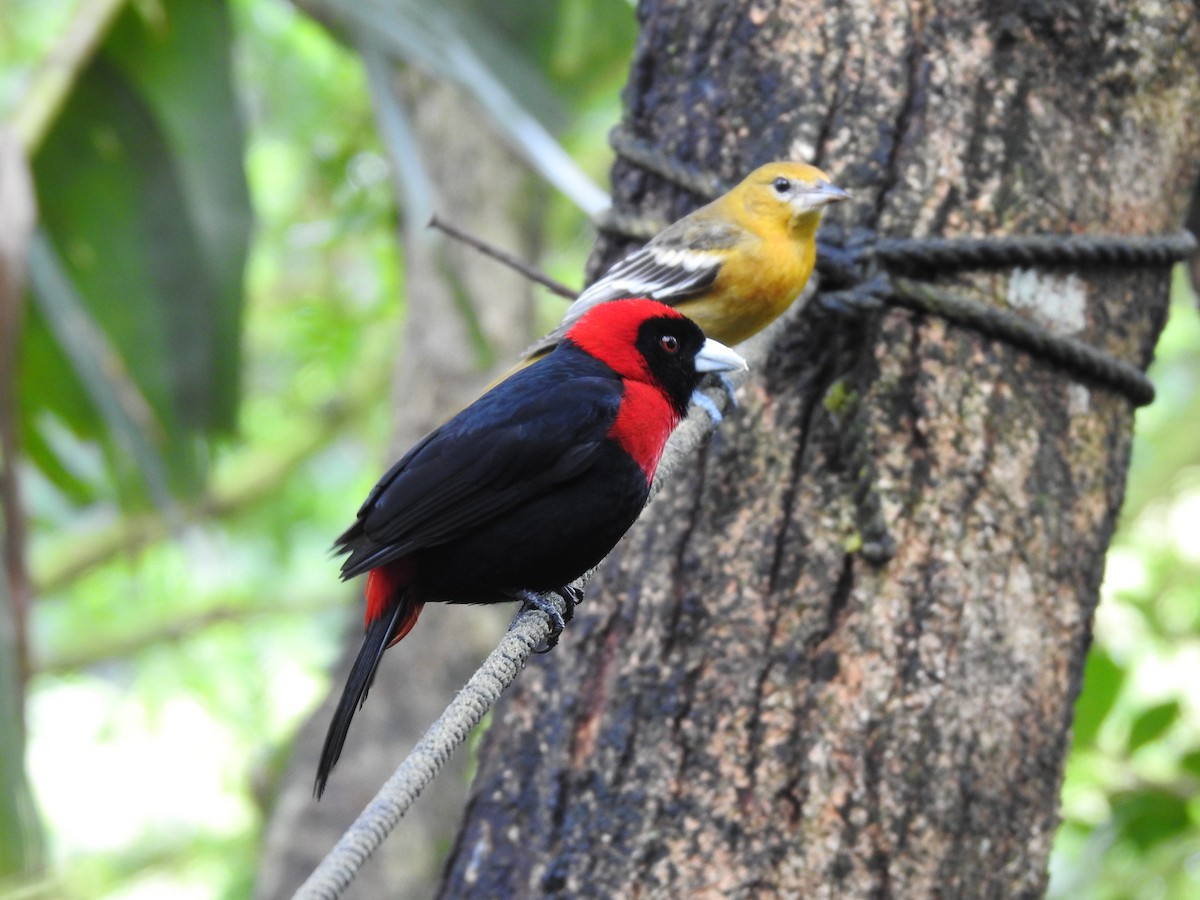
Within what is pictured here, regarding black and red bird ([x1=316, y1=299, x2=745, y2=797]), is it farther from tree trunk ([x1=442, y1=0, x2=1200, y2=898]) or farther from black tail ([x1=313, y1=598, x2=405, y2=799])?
tree trunk ([x1=442, y1=0, x2=1200, y2=898])

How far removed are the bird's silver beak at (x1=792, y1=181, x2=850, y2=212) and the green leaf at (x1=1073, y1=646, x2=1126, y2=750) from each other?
1468 millimetres

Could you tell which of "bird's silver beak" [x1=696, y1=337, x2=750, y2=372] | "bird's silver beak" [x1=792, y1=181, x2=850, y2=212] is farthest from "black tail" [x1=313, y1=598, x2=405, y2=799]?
"bird's silver beak" [x1=792, y1=181, x2=850, y2=212]

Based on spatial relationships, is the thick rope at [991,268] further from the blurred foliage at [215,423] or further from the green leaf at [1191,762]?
the blurred foliage at [215,423]

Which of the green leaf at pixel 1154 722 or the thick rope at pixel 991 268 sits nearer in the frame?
the thick rope at pixel 991 268

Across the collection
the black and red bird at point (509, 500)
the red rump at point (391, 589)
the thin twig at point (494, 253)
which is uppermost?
the thin twig at point (494, 253)

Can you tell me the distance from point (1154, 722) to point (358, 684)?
2.28 m

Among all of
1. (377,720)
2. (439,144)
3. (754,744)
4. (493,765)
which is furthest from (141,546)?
(754,744)

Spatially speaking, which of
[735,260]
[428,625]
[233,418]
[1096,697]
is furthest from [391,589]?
[428,625]

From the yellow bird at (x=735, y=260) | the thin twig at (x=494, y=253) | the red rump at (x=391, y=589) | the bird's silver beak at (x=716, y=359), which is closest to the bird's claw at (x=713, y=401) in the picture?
the bird's silver beak at (x=716, y=359)

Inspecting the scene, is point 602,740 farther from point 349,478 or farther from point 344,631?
point 349,478

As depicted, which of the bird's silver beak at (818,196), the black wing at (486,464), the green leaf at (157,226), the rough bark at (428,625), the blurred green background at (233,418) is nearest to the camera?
the black wing at (486,464)

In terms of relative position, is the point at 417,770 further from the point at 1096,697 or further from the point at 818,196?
the point at 1096,697

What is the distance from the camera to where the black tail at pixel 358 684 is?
1784mm

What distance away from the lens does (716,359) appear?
97.0 inches
